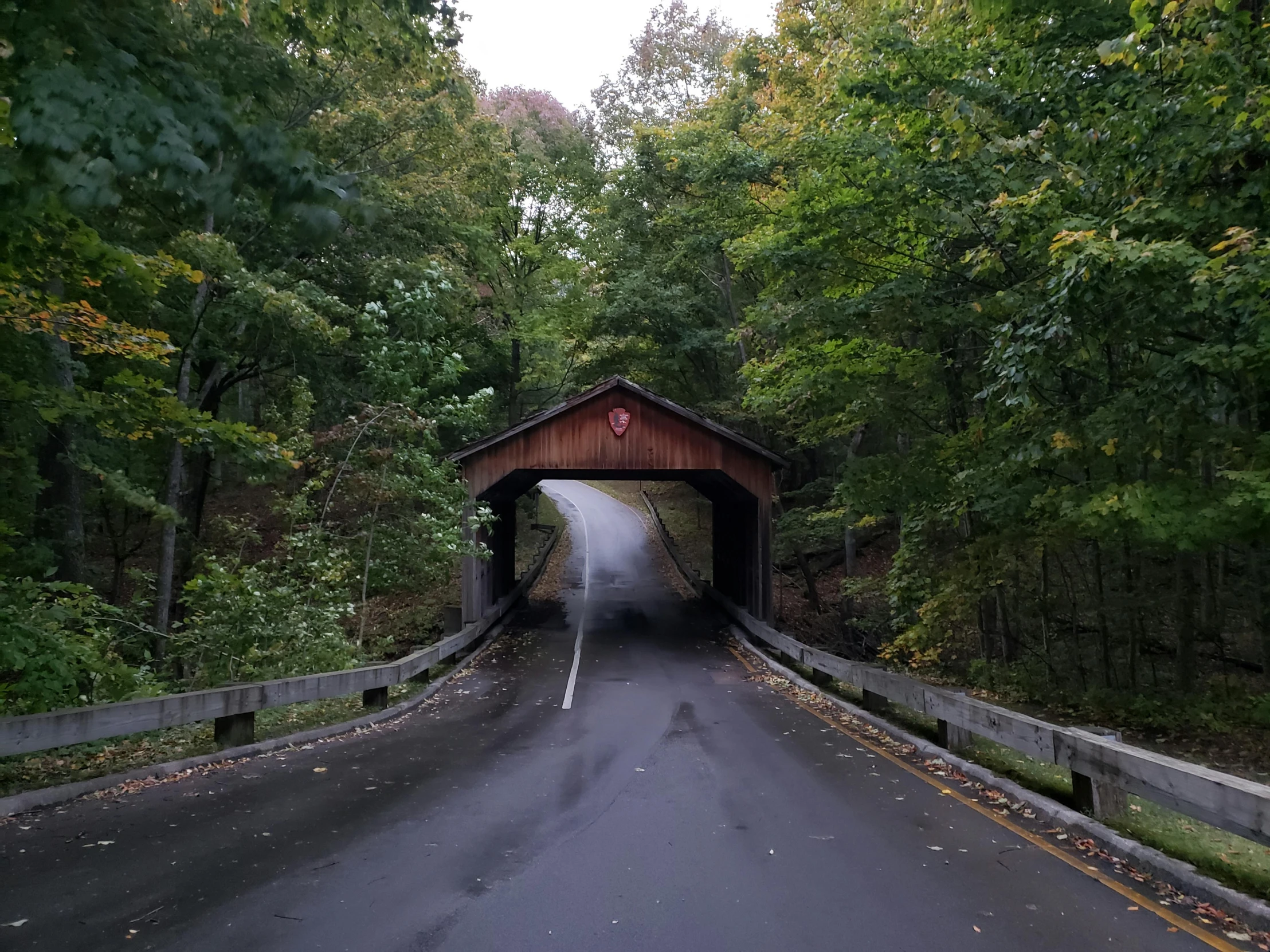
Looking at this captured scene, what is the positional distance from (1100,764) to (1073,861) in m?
0.77

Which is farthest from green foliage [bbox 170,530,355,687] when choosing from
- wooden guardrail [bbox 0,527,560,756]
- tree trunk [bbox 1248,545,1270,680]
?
tree trunk [bbox 1248,545,1270,680]

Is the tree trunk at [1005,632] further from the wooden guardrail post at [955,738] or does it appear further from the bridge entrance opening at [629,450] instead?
the wooden guardrail post at [955,738]

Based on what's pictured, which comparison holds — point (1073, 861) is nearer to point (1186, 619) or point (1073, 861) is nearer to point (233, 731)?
point (233, 731)

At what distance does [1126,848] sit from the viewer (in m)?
4.76

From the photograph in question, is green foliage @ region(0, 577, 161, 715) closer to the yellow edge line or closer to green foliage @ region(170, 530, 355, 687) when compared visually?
green foliage @ region(170, 530, 355, 687)

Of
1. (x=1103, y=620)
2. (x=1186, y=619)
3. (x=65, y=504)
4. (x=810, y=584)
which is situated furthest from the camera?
(x=810, y=584)

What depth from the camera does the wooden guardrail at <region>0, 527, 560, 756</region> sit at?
550cm

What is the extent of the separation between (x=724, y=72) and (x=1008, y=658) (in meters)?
25.7

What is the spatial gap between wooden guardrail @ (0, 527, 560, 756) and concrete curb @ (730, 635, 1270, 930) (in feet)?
A: 20.7

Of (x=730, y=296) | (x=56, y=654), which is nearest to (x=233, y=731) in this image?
(x=56, y=654)

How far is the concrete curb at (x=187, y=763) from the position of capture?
18.0 feet

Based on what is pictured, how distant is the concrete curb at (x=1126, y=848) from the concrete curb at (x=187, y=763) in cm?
605

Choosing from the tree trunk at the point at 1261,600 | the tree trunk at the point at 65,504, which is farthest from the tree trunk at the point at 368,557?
the tree trunk at the point at 1261,600

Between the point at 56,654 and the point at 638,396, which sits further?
the point at 638,396
